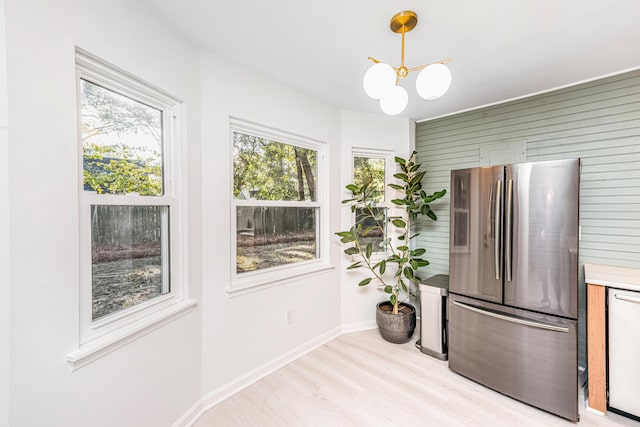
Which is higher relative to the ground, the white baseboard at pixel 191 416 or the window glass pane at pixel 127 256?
Answer: the window glass pane at pixel 127 256

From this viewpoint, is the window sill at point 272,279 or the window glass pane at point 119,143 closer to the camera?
the window glass pane at point 119,143

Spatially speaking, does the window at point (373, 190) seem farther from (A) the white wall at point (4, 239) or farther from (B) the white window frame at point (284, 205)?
(A) the white wall at point (4, 239)

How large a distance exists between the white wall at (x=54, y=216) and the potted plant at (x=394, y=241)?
2063 millimetres

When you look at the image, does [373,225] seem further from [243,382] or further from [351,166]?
[243,382]

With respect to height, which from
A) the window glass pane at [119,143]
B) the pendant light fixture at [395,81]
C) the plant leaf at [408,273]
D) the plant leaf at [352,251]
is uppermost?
the pendant light fixture at [395,81]

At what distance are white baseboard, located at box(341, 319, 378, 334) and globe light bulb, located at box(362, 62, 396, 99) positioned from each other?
8.74 feet

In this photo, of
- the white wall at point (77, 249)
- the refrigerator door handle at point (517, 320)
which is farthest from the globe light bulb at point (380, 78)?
the refrigerator door handle at point (517, 320)

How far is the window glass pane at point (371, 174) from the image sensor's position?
3180mm

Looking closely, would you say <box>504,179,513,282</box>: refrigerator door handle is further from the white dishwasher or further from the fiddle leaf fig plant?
the fiddle leaf fig plant

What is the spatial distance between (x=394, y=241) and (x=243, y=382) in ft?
7.10

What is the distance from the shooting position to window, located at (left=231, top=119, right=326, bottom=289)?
2221 millimetres

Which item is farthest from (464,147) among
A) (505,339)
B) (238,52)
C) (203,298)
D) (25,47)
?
(25,47)

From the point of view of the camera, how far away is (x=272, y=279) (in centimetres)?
235

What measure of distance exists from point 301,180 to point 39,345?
6.91 ft
